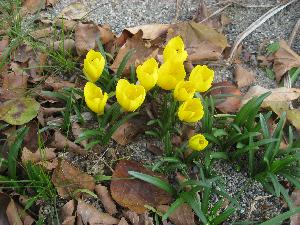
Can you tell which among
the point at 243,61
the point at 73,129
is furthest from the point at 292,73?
the point at 73,129

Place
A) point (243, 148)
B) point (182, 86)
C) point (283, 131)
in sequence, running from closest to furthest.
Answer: point (182, 86)
point (243, 148)
point (283, 131)

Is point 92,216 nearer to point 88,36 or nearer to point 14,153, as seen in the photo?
point 14,153

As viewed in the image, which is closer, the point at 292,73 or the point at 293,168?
the point at 293,168

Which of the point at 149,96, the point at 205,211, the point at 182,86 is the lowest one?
the point at 205,211

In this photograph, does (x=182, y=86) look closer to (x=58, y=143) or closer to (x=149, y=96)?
(x=149, y=96)

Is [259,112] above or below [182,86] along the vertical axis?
below

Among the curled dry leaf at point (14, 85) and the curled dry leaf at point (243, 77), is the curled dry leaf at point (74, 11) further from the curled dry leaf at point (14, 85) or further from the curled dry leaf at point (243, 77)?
the curled dry leaf at point (243, 77)

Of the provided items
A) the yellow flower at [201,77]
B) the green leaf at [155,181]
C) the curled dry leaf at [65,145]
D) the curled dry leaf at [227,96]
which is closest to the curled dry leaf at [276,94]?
the curled dry leaf at [227,96]
